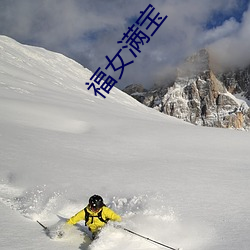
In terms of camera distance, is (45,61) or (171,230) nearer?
(171,230)

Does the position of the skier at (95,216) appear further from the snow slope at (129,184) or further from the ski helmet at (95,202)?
the snow slope at (129,184)

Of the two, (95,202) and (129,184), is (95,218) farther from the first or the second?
(129,184)

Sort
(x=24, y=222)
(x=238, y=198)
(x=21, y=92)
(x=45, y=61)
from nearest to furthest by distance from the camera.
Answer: (x=24, y=222), (x=238, y=198), (x=21, y=92), (x=45, y=61)

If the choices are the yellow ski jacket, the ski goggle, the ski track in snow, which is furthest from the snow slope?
the ski goggle

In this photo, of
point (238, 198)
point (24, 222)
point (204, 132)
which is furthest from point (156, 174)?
point (204, 132)

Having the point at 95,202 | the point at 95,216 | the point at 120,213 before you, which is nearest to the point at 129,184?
the point at 120,213

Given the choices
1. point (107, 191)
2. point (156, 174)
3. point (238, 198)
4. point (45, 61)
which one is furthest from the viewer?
point (45, 61)

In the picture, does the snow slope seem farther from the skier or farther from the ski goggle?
the ski goggle

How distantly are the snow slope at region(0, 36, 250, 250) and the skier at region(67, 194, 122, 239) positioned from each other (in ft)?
0.75

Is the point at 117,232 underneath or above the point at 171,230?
underneath

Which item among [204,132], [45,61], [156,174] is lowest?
[156,174]

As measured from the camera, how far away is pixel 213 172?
29.8 ft

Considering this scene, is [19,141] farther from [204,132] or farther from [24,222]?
[204,132]

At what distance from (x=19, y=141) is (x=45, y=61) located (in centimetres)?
5896
